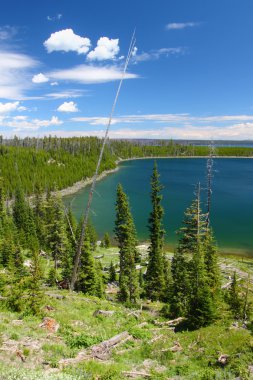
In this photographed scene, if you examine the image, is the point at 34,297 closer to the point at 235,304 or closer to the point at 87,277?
the point at 87,277

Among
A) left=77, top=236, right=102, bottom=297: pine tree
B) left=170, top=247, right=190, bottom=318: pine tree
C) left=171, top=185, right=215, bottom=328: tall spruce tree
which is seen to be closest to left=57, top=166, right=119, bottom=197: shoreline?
left=77, top=236, right=102, bottom=297: pine tree

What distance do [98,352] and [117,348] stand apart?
1.16 metres

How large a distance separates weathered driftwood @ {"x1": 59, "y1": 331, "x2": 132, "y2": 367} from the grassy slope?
0.88 ft

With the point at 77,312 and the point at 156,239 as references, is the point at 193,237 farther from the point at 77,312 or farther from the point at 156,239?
the point at 77,312

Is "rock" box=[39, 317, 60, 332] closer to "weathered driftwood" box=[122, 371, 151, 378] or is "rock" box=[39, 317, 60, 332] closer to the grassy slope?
the grassy slope

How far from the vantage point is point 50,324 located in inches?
585

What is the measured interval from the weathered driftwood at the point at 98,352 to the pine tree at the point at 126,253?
19899mm

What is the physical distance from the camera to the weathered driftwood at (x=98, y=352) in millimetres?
11461

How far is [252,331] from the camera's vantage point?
15.0 meters

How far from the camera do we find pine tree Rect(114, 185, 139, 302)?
3385 centimetres

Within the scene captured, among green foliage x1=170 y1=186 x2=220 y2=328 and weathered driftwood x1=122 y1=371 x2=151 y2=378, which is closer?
weathered driftwood x1=122 y1=371 x2=151 y2=378

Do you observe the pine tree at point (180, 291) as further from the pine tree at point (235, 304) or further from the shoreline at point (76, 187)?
the shoreline at point (76, 187)

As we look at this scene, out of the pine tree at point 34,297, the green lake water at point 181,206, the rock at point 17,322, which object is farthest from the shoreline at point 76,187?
the rock at point 17,322

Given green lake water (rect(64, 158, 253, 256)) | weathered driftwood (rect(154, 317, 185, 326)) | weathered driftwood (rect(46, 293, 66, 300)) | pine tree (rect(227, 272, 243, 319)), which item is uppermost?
weathered driftwood (rect(46, 293, 66, 300))
